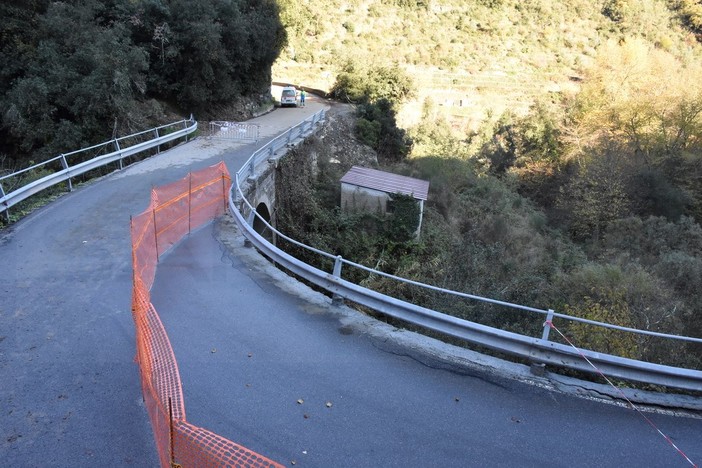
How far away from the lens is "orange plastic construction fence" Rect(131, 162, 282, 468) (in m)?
3.57

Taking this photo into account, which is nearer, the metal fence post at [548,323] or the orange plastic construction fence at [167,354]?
the orange plastic construction fence at [167,354]

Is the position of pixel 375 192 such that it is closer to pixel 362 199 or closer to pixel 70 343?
pixel 362 199

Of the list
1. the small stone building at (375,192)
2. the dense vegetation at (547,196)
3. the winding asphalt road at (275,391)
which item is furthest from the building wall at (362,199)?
the winding asphalt road at (275,391)

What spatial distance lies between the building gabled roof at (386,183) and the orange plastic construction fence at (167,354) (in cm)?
824

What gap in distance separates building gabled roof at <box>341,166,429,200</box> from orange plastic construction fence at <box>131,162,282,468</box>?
8.24m

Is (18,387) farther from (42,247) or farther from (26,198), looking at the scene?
(26,198)

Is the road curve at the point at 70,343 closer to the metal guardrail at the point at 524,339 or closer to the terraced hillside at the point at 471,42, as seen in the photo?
the metal guardrail at the point at 524,339

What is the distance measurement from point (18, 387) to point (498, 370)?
5.11 m

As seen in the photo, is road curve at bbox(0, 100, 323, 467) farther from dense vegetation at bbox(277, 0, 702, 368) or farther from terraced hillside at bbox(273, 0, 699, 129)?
terraced hillside at bbox(273, 0, 699, 129)

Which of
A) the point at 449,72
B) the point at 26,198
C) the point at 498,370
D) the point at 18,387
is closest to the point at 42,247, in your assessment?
the point at 26,198

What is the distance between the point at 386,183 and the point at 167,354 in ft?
47.4

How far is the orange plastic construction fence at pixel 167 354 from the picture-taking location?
3.57 metres

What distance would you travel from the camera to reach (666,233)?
21.9 meters

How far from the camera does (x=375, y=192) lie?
1830 centimetres
